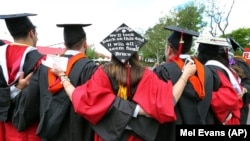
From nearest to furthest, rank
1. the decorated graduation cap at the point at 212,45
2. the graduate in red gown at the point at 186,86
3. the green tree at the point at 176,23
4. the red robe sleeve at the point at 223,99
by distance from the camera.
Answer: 1. the graduate in red gown at the point at 186,86
2. the red robe sleeve at the point at 223,99
3. the decorated graduation cap at the point at 212,45
4. the green tree at the point at 176,23

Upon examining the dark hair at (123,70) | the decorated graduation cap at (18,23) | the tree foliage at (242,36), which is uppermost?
the decorated graduation cap at (18,23)

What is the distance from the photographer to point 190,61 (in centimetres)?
334

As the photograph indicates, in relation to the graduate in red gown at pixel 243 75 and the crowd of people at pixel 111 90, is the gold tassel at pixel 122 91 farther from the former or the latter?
the graduate in red gown at pixel 243 75

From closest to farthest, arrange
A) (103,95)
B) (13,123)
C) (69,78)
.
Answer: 1. (103,95)
2. (69,78)
3. (13,123)

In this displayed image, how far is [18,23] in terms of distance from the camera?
367 centimetres

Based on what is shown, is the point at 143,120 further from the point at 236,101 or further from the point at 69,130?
the point at 236,101

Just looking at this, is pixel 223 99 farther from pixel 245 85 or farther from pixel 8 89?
pixel 8 89

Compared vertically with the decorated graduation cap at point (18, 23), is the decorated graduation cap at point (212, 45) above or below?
below

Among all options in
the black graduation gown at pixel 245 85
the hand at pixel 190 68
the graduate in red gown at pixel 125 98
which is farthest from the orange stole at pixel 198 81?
the black graduation gown at pixel 245 85

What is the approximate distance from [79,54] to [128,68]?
2.38 ft

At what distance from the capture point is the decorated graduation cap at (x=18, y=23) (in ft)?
12.0

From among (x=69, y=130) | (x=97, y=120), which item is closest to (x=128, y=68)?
(x=97, y=120)

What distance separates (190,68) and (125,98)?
0.75 metres

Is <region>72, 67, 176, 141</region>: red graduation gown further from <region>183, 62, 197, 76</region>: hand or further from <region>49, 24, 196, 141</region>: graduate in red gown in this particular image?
<region>183, 62, 197, 76</region>: hand
